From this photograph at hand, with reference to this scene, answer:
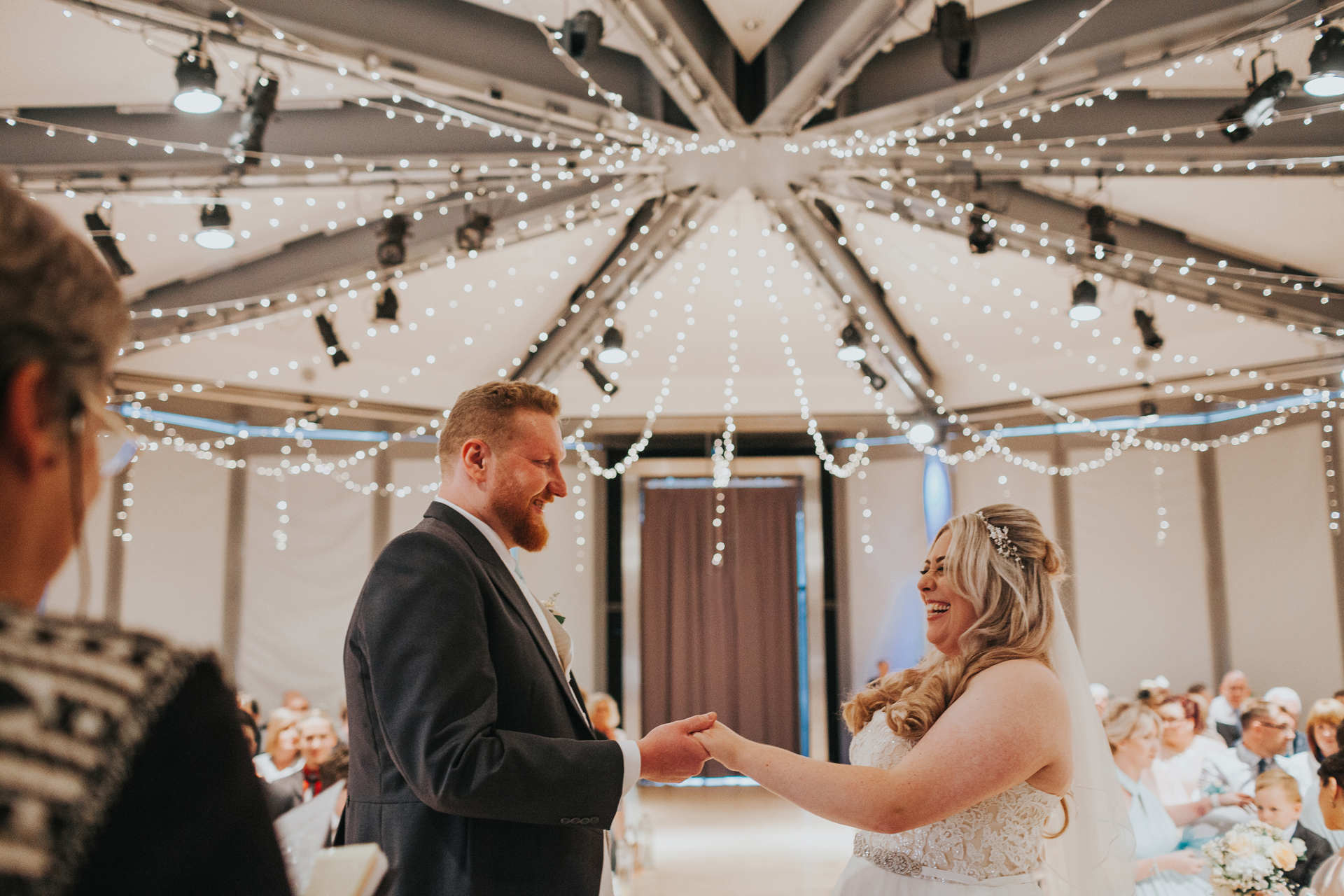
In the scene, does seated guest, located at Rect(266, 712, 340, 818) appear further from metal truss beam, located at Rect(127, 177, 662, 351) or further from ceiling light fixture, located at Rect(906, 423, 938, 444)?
ceiling light fixture, located at Rect(906, 423, 938, 444)

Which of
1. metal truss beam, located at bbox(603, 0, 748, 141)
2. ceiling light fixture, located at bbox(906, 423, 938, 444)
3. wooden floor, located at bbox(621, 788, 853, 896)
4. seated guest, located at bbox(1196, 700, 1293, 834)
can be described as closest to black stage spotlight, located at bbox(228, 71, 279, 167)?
metal truss beam, located at bbox(603, 0, 748, 141)

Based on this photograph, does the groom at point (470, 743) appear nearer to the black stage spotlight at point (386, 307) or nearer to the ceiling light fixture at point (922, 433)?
the black stage spotlight at point (386, 307)

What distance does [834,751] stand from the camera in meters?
11.3

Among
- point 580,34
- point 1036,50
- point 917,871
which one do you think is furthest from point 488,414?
point 1036,50

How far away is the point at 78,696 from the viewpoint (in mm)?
658

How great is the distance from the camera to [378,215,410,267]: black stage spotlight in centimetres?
560

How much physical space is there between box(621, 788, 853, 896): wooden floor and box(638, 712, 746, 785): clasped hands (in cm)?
423

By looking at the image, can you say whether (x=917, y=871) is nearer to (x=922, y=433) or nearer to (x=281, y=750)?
(x=281, y=750)

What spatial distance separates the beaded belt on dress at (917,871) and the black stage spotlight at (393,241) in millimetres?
4184

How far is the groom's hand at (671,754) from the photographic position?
205 cm

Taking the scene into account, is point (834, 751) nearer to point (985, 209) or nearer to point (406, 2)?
point (985, 209)

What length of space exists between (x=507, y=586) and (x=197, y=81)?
3.06m

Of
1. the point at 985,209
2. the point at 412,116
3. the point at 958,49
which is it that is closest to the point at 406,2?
the point at 412,116

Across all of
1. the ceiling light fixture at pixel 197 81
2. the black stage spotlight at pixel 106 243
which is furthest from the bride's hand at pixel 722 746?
the black stage spotlight at pixel 106 243
